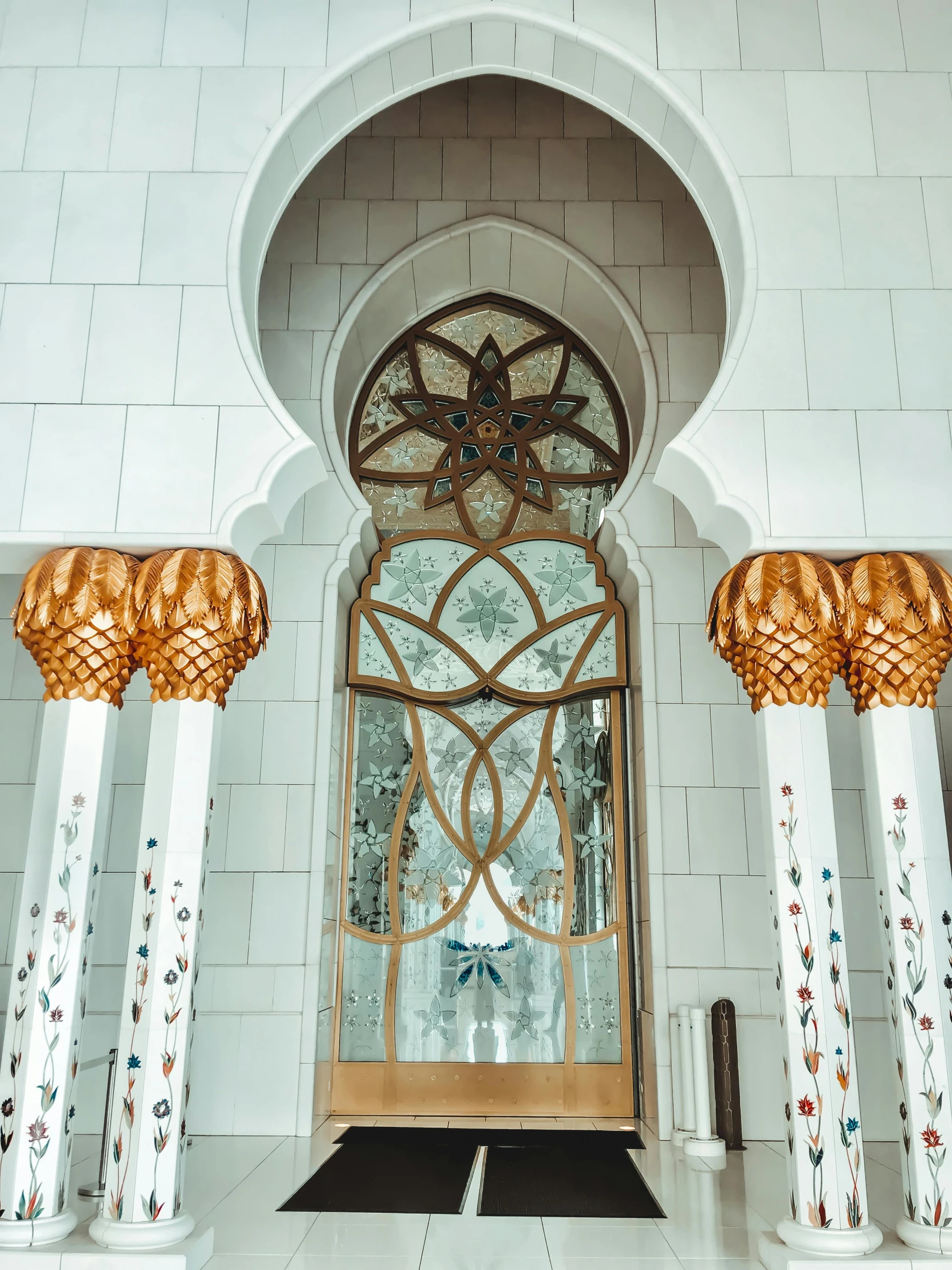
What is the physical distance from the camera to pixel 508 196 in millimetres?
6250

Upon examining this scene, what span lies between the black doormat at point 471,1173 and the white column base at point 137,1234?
0.62 metres

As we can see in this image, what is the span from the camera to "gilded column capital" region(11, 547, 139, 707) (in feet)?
11.5

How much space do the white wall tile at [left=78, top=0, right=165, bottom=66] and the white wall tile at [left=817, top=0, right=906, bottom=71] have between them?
288 cm

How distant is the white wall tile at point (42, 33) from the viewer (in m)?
4.18

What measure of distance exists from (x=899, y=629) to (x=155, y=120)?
3618mm

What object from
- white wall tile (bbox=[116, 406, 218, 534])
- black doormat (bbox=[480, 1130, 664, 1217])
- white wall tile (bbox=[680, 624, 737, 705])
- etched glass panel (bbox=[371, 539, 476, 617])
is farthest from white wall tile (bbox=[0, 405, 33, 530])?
white wall tile (bbox=[680, 624, 737, 705])

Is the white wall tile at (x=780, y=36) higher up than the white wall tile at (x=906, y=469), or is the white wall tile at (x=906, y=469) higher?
the white wall tile at (x=780, y=36)

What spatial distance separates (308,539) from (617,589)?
1.91 meters

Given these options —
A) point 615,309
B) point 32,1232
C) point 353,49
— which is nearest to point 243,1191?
point 32,1232

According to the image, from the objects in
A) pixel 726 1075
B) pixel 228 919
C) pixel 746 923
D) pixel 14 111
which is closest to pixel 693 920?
pixel 746 923

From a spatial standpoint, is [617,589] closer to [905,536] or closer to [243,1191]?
[905,536]

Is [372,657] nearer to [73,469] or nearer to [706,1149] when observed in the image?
[73,469]

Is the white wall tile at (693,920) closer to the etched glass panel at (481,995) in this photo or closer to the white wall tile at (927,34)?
the etched glass panel at (481,995)

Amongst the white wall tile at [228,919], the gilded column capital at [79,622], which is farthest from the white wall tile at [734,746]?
the gilded column capital at [79,622]
